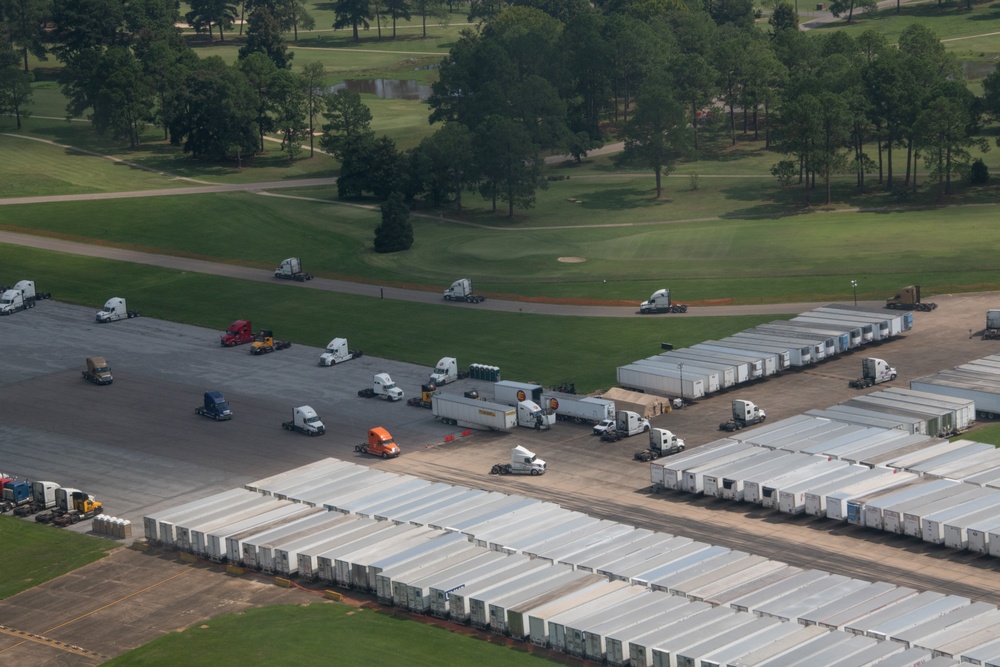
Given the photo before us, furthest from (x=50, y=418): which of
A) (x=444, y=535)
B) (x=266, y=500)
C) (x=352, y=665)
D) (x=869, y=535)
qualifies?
(x=869, y=535)

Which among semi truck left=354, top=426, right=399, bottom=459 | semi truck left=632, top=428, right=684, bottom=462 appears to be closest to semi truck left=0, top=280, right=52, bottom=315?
semi truck left=354, top=426, right=399, bottom=459

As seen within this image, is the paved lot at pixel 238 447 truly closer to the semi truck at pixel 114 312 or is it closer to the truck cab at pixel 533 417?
the truck cab at pixel 533 417

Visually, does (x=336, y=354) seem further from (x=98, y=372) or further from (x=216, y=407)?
(x=98, y=372)

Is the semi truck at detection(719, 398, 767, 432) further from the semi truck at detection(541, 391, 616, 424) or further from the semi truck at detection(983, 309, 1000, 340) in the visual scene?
the semi truck at detection(983, 309, 1000, 340)

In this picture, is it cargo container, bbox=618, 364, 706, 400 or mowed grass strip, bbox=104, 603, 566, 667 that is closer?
mowed grass strip, bbox=104, 603, 566, 667

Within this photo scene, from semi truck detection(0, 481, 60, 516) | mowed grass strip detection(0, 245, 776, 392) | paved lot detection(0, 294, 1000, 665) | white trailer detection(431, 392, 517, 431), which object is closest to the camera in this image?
paved lot detection(0, 294, 1000, 665)

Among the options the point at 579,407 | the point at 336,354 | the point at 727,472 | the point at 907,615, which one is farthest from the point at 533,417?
the point at 907,615

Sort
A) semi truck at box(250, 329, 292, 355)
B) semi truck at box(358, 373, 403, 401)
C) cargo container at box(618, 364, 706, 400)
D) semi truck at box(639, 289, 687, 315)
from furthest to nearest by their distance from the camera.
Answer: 1. semi truck at box(639, 289, 687, 315)
2. semi truck at box(250, 329, 292, 355)
3. semi truck at box(358, 373, 403, 401)
4. cargo container at box(618, 364, 706, 400)
